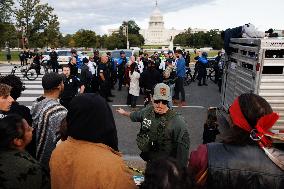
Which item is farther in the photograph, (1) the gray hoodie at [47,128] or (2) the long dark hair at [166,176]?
(1) the gray hoodie at [47,128]

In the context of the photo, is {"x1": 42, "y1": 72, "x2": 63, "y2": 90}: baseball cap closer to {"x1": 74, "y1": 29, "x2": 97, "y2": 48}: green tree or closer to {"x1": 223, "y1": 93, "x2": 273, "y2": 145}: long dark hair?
{"x1": 223, "y1": 93, "x2": 273, "y2": 145}: long dark hair

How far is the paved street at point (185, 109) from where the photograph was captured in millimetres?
7827

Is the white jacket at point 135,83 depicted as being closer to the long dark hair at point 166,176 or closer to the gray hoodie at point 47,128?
the gray hoodie at point 47,128

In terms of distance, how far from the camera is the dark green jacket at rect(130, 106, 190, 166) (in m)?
3.97

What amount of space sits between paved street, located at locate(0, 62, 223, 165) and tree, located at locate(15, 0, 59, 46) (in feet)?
101

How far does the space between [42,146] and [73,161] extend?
161cm

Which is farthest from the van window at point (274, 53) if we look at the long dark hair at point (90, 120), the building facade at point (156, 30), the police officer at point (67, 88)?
the building facade at point (156, 30)

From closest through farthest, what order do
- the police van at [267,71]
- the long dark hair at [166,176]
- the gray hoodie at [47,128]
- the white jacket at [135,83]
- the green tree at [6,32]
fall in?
the long dark hair at [166,176] → the gray hoodie at [47,128] → the police van at [267,71] → the white jacket at [135,83] → the green tree at [6,32]

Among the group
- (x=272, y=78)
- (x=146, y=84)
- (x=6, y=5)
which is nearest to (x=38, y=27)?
(x=6, y=5)

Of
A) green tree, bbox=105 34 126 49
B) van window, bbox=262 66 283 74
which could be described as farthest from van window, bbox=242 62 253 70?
green tree, bbox=105 34 126 49

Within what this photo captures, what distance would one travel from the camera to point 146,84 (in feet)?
34.8

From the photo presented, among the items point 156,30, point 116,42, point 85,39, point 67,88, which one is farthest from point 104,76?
point 156,30

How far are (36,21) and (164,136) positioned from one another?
155ft

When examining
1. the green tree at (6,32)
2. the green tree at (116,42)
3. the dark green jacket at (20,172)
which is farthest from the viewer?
the green tree at (116,42)
